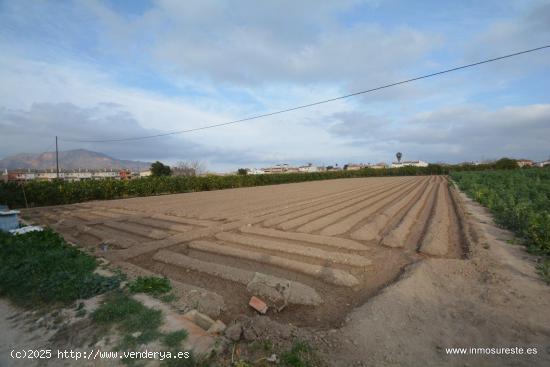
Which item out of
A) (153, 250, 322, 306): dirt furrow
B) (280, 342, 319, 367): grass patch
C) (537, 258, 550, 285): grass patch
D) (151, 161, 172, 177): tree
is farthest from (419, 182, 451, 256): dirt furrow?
(151, 161, 172, 177): tree

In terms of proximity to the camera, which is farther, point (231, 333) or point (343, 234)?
point (343, 234)

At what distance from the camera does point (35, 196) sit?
16.7 meters

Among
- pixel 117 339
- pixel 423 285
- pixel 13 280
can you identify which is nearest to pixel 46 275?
pixel 13 280

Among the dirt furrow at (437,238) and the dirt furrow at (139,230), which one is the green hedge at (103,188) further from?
the dirt furrow at (437,238)

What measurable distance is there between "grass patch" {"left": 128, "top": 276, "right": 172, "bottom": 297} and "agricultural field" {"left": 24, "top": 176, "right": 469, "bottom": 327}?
1.22 feet

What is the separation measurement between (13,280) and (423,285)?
23.0 feet

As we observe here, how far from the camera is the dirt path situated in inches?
115

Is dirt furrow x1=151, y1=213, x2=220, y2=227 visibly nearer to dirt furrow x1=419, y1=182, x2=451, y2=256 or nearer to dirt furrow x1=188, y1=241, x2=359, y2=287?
dirt furrow x1=188, y1=241, x2=359, y2=287

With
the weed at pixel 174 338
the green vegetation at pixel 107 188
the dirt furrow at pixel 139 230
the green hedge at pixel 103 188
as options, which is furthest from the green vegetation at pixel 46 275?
the green vegetation at pixel 107 188

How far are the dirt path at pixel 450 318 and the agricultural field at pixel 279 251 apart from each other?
0.46m

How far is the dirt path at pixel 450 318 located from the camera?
2.93 m

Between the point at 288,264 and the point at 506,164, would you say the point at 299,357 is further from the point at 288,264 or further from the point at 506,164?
the point at 506,164

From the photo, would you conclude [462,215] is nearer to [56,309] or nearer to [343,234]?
[343,234]

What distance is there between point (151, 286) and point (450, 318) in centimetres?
449
